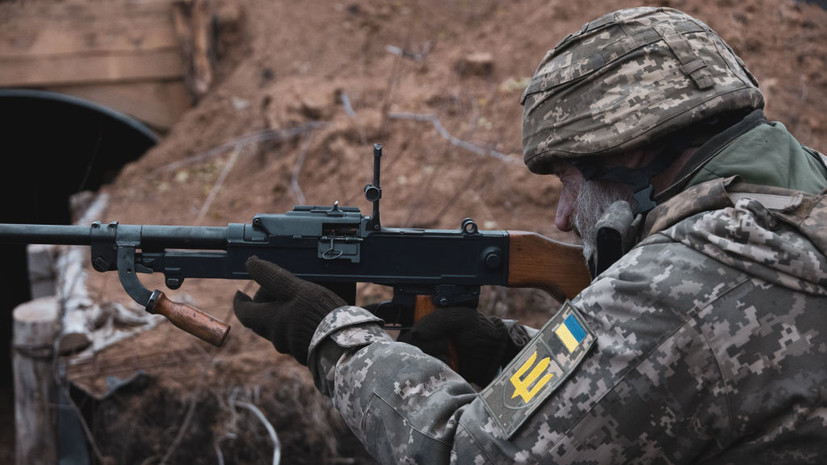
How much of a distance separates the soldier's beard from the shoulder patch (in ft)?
1.40

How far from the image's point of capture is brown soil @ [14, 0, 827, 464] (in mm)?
5062

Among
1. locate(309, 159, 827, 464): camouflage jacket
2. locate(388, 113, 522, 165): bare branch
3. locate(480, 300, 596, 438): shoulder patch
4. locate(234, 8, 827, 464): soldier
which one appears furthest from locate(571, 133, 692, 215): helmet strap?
locate(388, 113, 522, 165): bare branch

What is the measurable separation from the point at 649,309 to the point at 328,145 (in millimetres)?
5494

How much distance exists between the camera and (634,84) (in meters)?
2.27

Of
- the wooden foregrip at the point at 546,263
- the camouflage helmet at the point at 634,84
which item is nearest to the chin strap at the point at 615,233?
the camouflage helmet at the point at 634,84

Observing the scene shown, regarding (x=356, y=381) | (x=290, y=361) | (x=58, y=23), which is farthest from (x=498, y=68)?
(x=356, y=381)

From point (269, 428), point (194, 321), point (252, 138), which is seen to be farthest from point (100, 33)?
point (194, 321)

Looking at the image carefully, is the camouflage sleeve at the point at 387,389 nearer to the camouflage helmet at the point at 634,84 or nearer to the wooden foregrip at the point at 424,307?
the wooden foregrip at the point at 424,307

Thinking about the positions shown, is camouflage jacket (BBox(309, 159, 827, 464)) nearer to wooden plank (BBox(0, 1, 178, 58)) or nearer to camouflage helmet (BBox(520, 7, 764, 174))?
camouflage helmet (BBox(520, 7, 764, 174))

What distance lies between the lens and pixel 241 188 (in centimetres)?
746

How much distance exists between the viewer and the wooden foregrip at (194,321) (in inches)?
112

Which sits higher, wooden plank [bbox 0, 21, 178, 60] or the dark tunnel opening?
wooden plank [bbox 0, 21, 178, 60]

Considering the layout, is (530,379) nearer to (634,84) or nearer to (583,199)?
(583,199)

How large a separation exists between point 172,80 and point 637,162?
25.2ft
